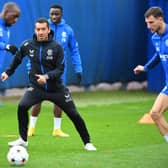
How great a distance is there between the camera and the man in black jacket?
9.92 meters

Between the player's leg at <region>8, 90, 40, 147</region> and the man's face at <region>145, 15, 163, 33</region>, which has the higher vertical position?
the man's face at <region>145, 15, 163, 33</region>

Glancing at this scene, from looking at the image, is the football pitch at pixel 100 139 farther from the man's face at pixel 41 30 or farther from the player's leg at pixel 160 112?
the man's face at pixel 41 30

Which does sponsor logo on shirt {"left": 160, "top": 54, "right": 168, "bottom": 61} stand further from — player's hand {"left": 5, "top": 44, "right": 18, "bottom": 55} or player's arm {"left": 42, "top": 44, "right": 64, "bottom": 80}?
player's hand {"left": 5, "top": 44, "right": 18, "bottom": 55}

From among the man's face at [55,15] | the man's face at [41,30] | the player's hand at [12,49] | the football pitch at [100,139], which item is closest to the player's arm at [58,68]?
A: the man's face at [41,30]

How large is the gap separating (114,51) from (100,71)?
0.85 m

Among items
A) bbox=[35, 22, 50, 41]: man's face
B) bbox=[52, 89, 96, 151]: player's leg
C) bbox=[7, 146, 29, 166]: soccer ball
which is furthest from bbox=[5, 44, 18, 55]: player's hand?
bbox=[7, 146, 29, 166]: soccer ball

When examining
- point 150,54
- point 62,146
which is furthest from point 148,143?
point 150,54

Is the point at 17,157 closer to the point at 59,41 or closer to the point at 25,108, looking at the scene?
the point at 25,108

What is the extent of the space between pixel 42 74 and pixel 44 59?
0.70 feet

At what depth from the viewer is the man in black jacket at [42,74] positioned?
992cm

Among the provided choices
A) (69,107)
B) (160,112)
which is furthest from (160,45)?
(69,107)

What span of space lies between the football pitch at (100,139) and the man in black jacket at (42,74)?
55 centimetres

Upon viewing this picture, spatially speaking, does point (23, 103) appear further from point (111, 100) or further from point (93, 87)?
point (93, 87)

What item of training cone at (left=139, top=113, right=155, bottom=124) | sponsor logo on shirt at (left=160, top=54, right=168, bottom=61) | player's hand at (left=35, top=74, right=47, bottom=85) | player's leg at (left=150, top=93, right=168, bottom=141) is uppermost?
sponsor logo on shirt at (left=160, top=54, right=168, bottom=61)
